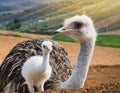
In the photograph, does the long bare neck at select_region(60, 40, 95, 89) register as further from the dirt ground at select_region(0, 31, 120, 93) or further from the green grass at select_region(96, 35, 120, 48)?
the green grass at select_region(96, 35, 120, 48)

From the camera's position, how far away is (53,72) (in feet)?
17.0

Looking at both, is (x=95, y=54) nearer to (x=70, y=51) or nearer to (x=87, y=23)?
(x=70, y=51)

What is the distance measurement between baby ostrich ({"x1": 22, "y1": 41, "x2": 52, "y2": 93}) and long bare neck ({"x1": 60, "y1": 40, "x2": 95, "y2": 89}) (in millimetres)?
195

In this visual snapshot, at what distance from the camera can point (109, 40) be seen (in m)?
11.9

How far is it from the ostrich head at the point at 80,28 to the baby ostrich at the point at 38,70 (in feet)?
0.73

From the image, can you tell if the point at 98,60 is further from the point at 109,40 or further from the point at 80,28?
the point at 80,28

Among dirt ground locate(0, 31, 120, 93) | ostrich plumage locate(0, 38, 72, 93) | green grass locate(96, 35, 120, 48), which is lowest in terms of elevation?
dirt ground locate(0, 31, 120, 93)

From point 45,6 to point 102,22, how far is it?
144 centimetres

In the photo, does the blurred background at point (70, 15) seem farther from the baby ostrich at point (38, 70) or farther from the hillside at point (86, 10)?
the baby ostrich at point (38, 70)

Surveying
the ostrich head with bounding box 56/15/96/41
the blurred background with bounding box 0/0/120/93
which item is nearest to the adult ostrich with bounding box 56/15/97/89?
the ostrich head with bounding box 56/15/96/41

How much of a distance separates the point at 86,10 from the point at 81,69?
620 centimetres

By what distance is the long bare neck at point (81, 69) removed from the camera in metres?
4.62

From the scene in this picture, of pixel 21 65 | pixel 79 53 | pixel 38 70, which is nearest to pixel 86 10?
pixel 21 65

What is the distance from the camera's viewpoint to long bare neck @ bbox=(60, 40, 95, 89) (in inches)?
182
